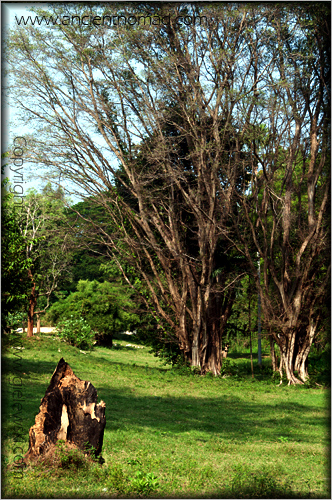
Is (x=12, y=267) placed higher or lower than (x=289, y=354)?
higher

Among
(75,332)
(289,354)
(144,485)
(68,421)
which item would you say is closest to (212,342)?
(289,354)

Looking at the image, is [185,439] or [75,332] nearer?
[185,439]

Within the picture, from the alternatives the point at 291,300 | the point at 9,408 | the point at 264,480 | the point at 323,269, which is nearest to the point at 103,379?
the point at 291,300

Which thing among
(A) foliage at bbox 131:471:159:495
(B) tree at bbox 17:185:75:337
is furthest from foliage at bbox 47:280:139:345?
(A) foliage at bbox 131:471:159:495

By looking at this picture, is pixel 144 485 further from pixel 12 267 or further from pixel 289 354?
pixel 289 354

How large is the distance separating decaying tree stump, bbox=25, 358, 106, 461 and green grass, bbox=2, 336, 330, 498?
0.23 metres

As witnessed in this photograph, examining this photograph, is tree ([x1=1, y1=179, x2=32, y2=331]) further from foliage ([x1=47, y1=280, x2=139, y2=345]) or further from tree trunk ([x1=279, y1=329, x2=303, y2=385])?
foliage ([x1=47, y1=280, x2=139, y2=345])

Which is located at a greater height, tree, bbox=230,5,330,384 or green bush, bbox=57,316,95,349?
tree, bbox=230,5,330,384

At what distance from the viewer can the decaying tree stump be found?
16.4 ft

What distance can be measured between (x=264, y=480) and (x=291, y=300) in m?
11.8

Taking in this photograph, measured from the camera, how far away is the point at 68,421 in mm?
5016

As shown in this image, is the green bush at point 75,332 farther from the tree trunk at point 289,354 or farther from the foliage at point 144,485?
the foliage at point 144,485

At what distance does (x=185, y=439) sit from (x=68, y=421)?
3.14 m

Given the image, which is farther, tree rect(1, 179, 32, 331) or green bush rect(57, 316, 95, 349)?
green bush rect(57, 316, 95, 349)
